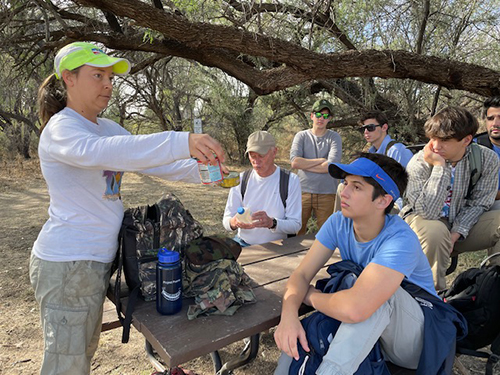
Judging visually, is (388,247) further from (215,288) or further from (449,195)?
(449,195)

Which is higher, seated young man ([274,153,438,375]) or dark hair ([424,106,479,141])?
dark hair ([424,106,479,141])

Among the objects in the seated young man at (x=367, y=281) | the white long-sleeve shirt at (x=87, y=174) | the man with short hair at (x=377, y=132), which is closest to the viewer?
the white long-sleeve shirt at (x=87, y=174)

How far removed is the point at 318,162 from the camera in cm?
417

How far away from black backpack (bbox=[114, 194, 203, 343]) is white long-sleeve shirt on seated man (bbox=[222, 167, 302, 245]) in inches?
44.1

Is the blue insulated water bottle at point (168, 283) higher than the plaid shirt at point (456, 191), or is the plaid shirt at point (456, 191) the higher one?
the plaid shirt at point (456, 191)

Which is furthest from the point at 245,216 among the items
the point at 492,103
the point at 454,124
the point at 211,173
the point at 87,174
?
the point at 492,103

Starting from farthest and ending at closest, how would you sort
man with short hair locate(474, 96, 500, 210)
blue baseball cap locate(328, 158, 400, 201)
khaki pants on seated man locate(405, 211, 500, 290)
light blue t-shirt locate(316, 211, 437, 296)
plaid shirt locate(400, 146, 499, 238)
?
man with short hair locate(474, 96, 500, 210)
plaid shirt locate(400, 146, 499, 238)
khaki pants on seated man locate(405, 211, 500, 290)
blue baseball cap locate(328, 158, 400, 201)
light blue t-shirt locate(316, 211, 437, 296)

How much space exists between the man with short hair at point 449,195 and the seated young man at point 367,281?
879 millimetres

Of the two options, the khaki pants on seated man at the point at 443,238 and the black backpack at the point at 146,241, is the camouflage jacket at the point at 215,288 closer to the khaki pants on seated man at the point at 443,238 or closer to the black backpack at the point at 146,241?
the black backpack at the point at 146,241

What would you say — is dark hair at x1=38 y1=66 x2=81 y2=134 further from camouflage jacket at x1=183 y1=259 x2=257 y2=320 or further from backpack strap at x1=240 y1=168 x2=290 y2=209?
backpack strap at x1=240 y1=168 x2=290 y2=209

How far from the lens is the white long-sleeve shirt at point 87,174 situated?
4.43 ft

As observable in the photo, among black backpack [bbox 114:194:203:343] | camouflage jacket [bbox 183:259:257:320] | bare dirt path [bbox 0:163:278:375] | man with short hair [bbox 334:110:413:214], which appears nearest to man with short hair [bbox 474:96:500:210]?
man with short hair [bbox 334:110:413:214]

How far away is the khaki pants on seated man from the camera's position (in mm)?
2613

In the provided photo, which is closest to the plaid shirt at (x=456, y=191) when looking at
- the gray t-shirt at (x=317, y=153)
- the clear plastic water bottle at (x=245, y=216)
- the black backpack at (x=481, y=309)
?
the black backpack at (x=481, y=309)
